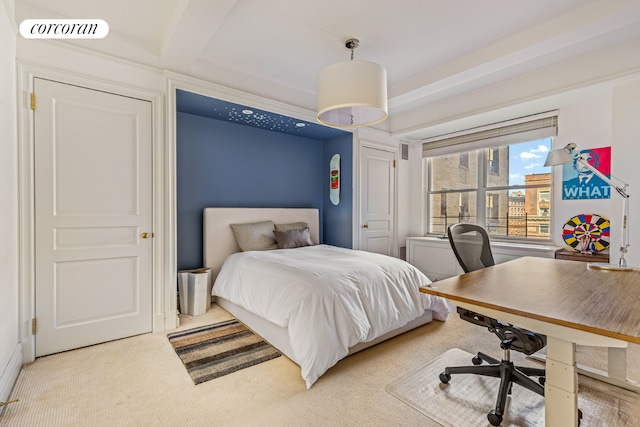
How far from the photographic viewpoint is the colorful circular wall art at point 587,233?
3.19 m

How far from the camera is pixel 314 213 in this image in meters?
4.64

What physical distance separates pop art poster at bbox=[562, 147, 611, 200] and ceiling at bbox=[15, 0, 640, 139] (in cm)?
115

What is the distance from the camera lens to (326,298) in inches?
82.7

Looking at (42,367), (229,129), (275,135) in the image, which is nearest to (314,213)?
(275,135)

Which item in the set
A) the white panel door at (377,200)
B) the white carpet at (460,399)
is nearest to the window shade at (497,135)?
the white panel door at (377,200)

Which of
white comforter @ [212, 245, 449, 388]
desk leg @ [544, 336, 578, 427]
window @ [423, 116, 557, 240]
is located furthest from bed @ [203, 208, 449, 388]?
window @ [423, 116, 557, 240]

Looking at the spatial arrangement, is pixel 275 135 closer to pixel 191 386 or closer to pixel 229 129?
pixel 229 129

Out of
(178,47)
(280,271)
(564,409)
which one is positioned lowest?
(564,409)

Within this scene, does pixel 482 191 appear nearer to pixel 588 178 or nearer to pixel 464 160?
pixel 464 160

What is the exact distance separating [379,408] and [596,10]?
3.14m

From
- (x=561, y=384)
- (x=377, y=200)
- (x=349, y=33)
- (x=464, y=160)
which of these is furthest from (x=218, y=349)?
(x=464, y=160)

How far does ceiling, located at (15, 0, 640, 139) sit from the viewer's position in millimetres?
2195

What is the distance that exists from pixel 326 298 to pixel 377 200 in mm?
2871

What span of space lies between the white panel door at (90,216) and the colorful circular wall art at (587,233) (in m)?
4.56
